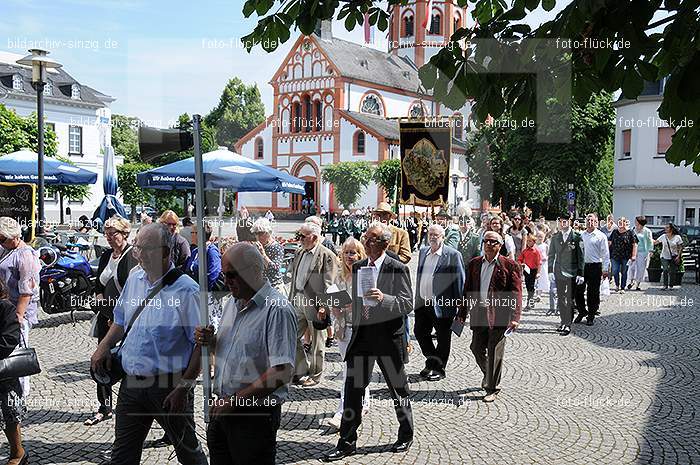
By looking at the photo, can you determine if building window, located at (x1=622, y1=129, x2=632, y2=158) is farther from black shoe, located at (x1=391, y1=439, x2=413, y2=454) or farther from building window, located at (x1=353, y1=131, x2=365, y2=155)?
black shoe, located at (x1=391, y1=439, x2=413, y2=454)

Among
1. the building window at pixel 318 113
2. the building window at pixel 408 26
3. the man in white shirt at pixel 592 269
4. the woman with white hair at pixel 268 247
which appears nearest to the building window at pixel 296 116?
the building window at pixel 318 113

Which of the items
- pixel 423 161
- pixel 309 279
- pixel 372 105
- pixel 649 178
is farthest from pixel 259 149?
pixel 309 279

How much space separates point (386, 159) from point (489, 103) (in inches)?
2043

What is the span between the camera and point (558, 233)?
11.5 m

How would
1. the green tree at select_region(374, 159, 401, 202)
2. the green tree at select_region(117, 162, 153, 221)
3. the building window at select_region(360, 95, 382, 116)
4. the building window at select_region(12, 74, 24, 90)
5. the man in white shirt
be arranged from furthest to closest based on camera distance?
the building window at select_region(360, 95, 382, 116), the green tree at select_region(374, 159, 401, 202), the green tree at select_region(117, 162, 153, 221), the building window at select_region(12, 74, 24, 90), the man in white shirt

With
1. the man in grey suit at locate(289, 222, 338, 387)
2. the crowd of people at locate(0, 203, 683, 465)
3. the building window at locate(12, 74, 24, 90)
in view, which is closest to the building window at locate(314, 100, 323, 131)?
the building window at locate(12, 74, 24, 90)

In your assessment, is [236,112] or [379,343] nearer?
[379,343]

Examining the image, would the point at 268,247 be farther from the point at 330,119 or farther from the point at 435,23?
the point at 435,23

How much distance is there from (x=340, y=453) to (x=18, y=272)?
10.7 feet

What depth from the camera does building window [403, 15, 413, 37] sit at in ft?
239

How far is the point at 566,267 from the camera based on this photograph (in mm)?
11320

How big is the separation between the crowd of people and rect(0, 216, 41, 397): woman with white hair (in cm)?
1

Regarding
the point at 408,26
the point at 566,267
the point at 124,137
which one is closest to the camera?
the point at 566,267

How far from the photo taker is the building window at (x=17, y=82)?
47.7 metres
